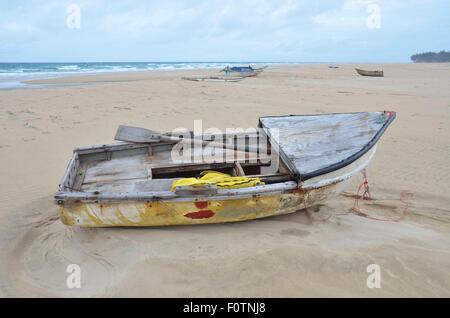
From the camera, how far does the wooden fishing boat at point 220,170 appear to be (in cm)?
353

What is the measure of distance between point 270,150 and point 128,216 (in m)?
2.26

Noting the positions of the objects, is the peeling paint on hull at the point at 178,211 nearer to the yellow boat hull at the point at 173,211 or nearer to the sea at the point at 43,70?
the yellow boat hull at the point at 173,211

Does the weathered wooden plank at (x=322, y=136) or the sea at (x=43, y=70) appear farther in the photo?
the sea at (x=43, y=70)

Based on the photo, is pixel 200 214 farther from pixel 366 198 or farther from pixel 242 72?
pixel 242 72

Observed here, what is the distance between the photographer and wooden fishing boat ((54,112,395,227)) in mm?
3529

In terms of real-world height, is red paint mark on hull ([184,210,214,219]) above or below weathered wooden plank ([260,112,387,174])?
below

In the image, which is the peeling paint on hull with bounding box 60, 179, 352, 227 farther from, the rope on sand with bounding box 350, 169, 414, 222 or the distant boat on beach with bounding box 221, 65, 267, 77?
the distant boat on beach with bounding box 221, 65, 267, 77

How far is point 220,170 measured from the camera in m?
4.77

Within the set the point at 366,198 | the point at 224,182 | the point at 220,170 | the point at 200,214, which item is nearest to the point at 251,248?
the point at 200,214

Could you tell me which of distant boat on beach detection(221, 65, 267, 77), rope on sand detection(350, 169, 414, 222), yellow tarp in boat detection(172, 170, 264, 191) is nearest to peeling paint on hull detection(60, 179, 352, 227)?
yellow tarp in boat detection(172, 170, 264, 191)

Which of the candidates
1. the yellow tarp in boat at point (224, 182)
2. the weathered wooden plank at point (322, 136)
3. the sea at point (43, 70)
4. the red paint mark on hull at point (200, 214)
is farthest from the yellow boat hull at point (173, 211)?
the sea at point (43, 70)

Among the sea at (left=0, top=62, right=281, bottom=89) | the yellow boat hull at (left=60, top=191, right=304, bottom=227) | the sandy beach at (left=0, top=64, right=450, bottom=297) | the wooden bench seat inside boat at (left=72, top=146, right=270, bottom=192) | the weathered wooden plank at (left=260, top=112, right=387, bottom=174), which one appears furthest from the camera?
the sea at (left=0, top=62, right=281, bottom=89)

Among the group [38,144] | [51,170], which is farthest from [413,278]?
[38,144]

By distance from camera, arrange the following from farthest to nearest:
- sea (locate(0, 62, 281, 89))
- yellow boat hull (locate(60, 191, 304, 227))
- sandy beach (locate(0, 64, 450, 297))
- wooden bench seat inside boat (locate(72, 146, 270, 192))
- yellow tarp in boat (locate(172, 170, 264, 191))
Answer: sea (locate(0, 62, 281, 89)), wooden bench seat inside boat (locate(72, 146, 270, 192)), yellow tarp in boat (locate(172, 170, 264, 191)), yellow boat hull (locate(60, 191, 304, 227)), sandy beach (locate(0, 64, 450, 297))
